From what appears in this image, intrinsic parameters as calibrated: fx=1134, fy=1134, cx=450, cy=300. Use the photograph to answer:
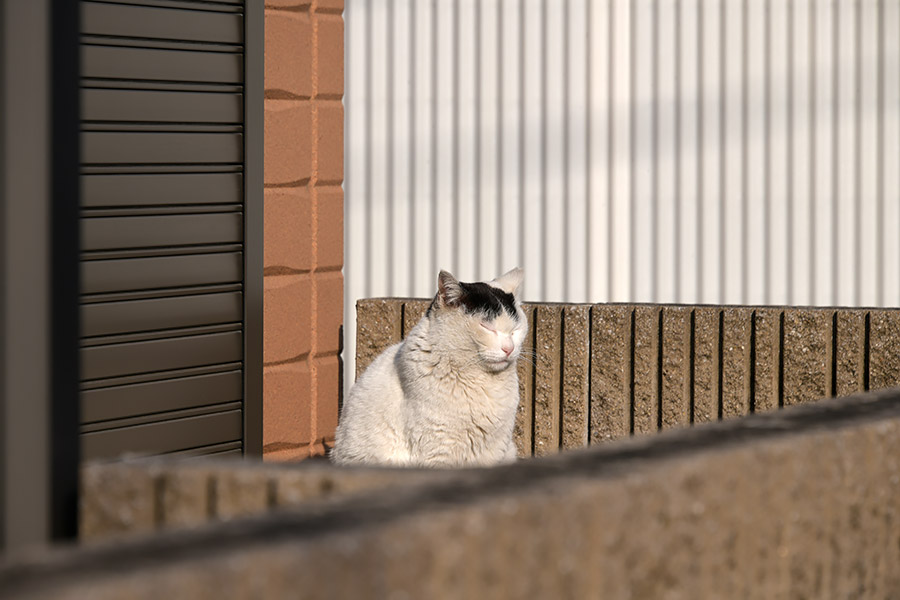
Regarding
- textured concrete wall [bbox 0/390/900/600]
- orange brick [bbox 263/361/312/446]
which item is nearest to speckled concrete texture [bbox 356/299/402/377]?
orange brick [bbox 263/361/312/446]

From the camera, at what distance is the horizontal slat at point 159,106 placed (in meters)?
3.97

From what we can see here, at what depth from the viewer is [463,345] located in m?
3.85

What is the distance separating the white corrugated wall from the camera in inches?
179

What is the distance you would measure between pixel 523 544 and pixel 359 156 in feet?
12.8

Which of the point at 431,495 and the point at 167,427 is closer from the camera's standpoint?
the point at 431,495

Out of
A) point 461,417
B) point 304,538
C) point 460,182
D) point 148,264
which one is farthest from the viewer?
point 460,182

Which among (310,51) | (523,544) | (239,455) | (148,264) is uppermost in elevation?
(310,51)

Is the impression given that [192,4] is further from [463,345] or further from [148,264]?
[463,345]

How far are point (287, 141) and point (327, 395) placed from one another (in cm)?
109

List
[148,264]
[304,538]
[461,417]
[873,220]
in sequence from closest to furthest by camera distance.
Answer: [304,538]
[461,417]
[148,264]
[873,220]

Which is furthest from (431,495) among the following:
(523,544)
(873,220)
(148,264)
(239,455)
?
(873,220)

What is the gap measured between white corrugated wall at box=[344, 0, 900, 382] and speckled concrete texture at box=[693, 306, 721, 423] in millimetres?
473

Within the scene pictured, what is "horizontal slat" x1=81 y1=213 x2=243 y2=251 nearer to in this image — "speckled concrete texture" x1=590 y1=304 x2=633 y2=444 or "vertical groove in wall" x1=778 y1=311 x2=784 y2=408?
"speckled concrete texture" x1=590 y1=304 x2=633 y2=444

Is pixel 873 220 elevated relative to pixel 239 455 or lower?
elevated
